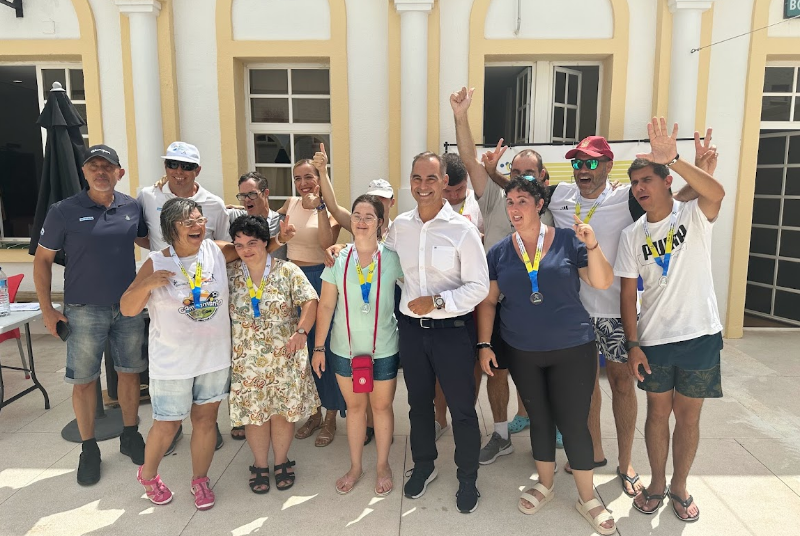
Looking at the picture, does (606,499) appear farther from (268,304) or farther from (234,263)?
(234,263)

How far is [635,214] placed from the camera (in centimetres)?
282

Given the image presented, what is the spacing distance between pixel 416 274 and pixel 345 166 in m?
3.29

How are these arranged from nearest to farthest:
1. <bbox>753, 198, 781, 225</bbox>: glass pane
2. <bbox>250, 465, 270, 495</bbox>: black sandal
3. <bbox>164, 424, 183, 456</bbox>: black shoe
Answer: <bbox>250, 465, 270, 495</bbox>: black sandal < <bbox>164, 424, 183, 456</bbox>: black shoe < <bbox>753, 198, 781, 225</bbox>: glass pane

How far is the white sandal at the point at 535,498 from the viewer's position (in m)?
2.76

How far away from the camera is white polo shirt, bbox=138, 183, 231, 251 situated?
3.31 m

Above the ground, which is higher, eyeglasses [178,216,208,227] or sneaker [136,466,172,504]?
eyeglasses [178,216,208,227]

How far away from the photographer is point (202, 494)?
2850 millimetres

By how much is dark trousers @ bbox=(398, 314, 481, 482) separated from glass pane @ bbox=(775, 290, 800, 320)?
6.11 m

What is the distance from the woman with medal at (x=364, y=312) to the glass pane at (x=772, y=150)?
654cm

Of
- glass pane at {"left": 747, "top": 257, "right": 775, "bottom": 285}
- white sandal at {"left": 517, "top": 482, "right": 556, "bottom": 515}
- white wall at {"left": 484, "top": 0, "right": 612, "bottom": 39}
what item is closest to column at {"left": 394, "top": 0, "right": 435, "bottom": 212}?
white wall at {"left": 484, "top": 0, "right": 612, "bottom": 39}

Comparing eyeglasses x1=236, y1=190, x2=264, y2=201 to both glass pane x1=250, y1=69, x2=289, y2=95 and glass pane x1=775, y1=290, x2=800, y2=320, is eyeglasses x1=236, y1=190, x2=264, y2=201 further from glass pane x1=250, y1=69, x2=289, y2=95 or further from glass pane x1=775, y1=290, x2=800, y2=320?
glass pane x1=775, y1=290, x2=800, y2=320

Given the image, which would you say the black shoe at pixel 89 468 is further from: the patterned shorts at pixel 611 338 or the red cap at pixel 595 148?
the red cap at pixel 595 148

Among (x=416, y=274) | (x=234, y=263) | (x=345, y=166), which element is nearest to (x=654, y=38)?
(x=345, y=166)

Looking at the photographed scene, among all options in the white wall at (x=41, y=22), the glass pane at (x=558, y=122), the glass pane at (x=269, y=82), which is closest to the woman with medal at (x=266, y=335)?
the glass pane at (x=269, y=82)
